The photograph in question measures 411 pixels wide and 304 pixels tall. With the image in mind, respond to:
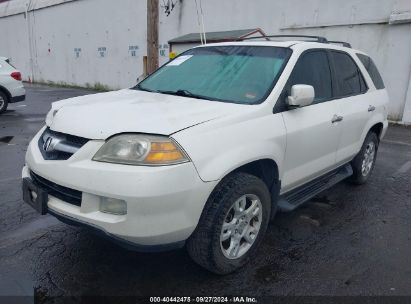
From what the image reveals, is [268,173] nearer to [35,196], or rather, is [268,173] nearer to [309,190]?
[309,190]

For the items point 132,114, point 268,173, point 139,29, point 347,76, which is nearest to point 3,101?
point 139,29

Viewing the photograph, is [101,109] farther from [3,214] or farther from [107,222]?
[3,214]

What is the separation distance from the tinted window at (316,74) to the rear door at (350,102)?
16cm

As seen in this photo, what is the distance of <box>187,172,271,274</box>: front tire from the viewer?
264cm

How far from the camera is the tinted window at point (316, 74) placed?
3.46m

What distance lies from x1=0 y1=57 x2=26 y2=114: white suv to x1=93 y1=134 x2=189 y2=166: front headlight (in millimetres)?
9134

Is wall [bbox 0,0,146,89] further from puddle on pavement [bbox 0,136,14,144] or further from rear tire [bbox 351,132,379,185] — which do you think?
rear tire [bbox 351,132,379,185]

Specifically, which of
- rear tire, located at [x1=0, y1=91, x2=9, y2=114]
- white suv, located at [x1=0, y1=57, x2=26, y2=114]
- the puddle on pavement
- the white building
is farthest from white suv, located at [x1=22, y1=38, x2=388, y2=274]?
rear tire, located at [x1=0, y1=91, x2=9, y2=114]

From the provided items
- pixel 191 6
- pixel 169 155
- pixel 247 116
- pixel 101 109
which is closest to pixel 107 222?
pixel 169 155

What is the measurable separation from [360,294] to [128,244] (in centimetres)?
168

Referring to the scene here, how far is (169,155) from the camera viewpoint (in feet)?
7.81

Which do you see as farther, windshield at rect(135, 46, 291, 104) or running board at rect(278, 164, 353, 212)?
running board at rect(278, 164, 353, 212)

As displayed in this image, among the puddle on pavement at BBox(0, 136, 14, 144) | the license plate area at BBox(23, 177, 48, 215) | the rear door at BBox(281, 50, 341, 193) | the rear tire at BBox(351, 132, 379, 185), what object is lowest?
the puddle on pavement at BBox(0, 136, 14, 144)

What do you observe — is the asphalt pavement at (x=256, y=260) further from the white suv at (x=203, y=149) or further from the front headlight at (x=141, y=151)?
the front headlight at (x=141, y=151)
